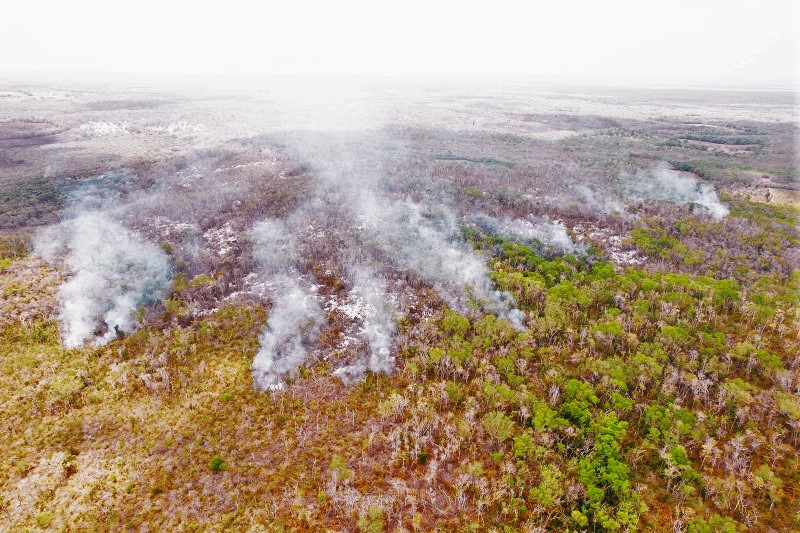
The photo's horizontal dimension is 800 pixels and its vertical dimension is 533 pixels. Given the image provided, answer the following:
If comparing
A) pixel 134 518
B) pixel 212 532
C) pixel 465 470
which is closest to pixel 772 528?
pixel 465 470

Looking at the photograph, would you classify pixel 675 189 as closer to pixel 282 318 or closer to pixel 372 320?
pixel 372 320

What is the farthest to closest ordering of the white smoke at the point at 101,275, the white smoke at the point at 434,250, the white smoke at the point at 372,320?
the white smoke at the point at 434,250
the white smoke at the point at 101,275
the white smoke at the point at 372,320

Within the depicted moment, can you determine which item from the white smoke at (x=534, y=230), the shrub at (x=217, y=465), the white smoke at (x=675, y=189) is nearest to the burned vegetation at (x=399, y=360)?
the shrub at (x=217, y=465)

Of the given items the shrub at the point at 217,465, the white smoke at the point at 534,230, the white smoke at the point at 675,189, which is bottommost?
the shrub at the point at 217,465

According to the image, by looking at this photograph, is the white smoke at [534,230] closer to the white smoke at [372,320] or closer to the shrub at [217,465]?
the white smoke at [372,320]

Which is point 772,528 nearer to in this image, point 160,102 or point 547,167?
point 547,167

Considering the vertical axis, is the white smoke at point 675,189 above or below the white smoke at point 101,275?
above

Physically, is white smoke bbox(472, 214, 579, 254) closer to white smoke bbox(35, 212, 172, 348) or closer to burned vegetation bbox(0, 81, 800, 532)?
burned vegetation bbox(0, 81, 800, 532)
